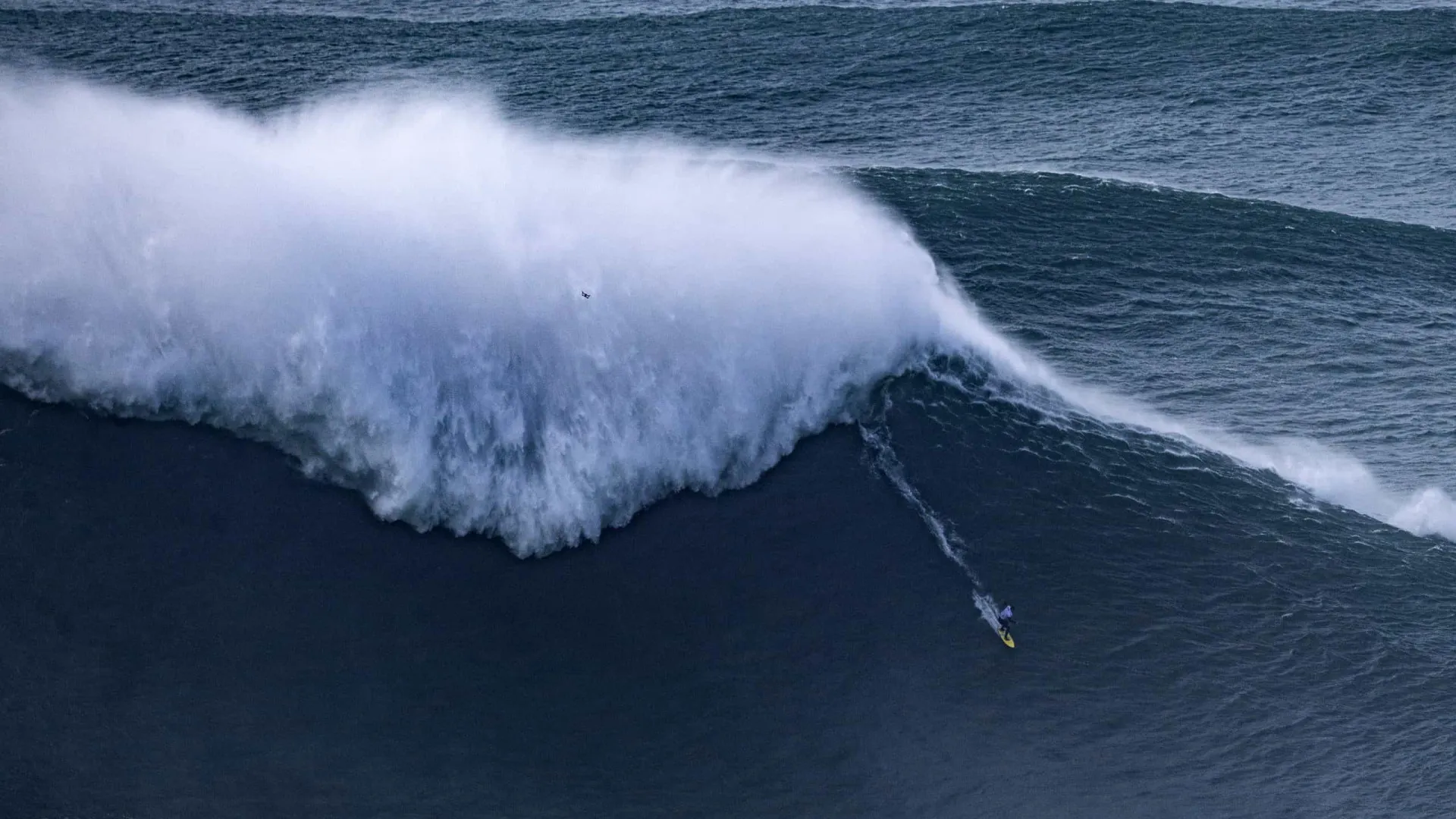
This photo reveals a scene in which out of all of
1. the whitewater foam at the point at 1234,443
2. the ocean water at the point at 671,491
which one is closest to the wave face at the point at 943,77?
the ocean water at the point at 671,491

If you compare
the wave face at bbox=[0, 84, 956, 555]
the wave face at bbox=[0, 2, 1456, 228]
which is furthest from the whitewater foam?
the wave face at bbox=[0, 2, 1456, 228]

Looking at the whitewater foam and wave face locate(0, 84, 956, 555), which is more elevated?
wave face locate(0, 84, 956, 555)

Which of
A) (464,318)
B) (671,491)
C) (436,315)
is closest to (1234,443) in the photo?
A: (671,491)

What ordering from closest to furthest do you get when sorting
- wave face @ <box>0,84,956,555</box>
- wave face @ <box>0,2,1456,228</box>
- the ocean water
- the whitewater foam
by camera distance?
1. the ocean water
2. wave face @ <box>0,84,956,555</box>
3. the whitewater foam
4. wave face @ <box>0,2,1456,228</box>

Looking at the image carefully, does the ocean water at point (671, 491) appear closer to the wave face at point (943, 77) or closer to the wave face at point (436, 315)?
the wave face at point (436, 315)

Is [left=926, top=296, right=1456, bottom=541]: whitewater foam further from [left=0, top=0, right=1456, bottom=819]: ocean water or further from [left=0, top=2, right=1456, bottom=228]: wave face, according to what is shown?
[left=0, top=2, right=1456, bottom=228]: wave face
